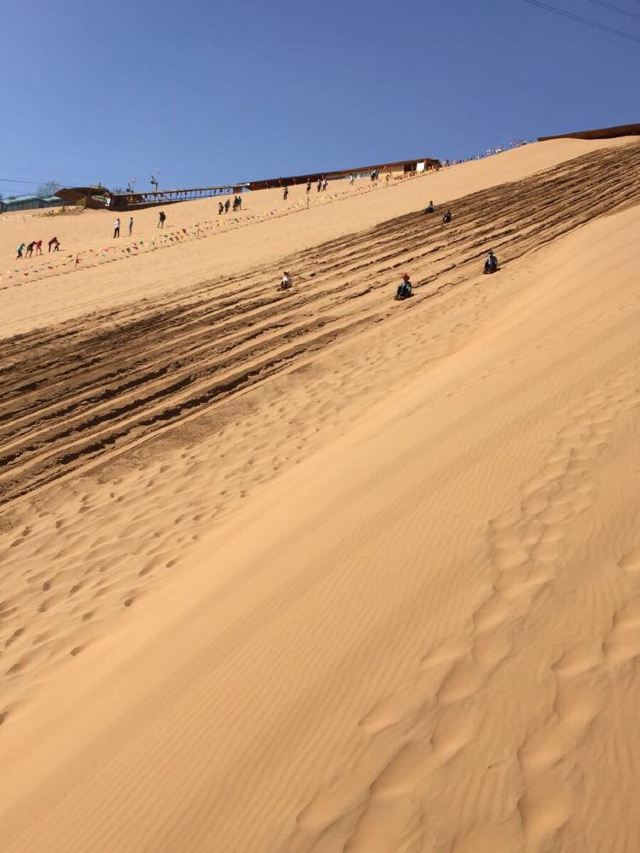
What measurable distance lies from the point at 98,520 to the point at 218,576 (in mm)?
2803

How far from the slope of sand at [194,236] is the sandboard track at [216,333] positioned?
6.28 feet

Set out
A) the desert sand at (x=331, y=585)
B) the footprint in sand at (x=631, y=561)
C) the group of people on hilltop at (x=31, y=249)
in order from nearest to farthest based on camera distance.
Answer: the desert sand at (x=331, y=585), the footprint in sand at (x=631, y=561), the group of people on hilltop at (x=31, y=249)

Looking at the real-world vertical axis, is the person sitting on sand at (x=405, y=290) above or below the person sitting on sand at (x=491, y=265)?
below

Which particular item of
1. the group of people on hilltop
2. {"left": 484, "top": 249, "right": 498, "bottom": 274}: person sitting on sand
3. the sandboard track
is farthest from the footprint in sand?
the group of people on hilltop

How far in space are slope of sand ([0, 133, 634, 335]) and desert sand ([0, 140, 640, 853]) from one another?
19.9ft

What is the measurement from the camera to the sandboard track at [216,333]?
9.78 m

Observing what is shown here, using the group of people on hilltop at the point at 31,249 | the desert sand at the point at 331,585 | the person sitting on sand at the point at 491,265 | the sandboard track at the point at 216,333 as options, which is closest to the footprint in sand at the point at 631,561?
the desert sand at the point at 331,585

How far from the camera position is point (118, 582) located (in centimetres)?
611

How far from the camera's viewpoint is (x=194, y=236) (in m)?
29.5

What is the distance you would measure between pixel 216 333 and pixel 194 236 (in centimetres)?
1792

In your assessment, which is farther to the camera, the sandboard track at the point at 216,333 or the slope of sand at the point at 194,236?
the slope of sand at the point at 194,236

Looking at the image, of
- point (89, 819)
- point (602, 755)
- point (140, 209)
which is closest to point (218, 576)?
point (89, 819)

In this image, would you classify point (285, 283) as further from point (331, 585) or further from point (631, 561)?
point (631, 561)

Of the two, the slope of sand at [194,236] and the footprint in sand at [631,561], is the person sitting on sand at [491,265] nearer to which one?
the slope of sand at [194,236]
